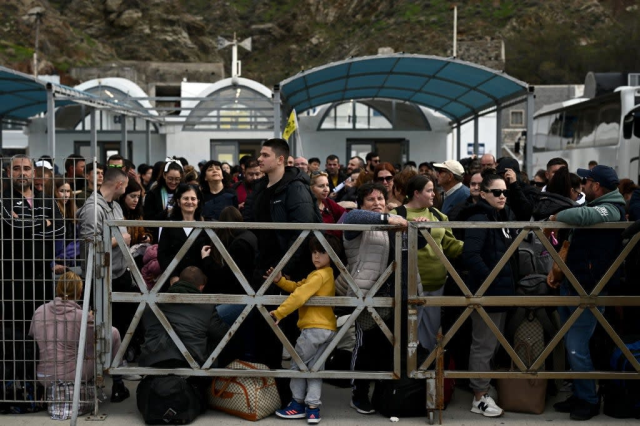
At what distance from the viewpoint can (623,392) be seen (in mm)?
5891

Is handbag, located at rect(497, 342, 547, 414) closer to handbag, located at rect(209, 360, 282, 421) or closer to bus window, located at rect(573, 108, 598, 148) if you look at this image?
handbag, located at rect(209, 360, 282, 421)

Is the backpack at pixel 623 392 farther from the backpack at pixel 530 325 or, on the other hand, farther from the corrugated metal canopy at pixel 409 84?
the corrugated metal canopy at pixel 409 84

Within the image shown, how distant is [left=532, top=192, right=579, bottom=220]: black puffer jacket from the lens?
21.2ft

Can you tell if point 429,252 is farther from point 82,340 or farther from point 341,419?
point 82,340

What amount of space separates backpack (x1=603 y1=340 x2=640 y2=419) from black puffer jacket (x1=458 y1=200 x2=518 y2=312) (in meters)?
0.93

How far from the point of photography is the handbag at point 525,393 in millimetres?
5969

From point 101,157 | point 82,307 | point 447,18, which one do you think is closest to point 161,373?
point 82,307

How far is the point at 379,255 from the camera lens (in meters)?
5.83

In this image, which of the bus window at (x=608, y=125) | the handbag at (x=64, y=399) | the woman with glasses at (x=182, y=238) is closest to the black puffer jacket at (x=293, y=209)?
the woman with glasses at (x=182, y=238)

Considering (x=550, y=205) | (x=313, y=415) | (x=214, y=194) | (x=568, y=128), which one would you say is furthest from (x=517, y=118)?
(x=313, y=415)

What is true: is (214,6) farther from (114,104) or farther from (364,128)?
(114,104)

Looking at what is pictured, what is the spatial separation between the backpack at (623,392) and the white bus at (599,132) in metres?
12.7

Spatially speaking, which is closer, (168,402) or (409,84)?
(168,402)

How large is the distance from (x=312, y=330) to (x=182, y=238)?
4.66 ft
